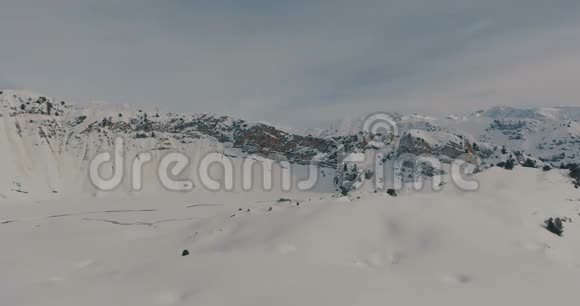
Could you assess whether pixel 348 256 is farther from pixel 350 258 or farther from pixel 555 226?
pixel 555 226

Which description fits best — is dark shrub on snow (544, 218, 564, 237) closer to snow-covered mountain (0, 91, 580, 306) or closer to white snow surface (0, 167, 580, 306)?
snow-covered mountain (0, 91, 580, 306)

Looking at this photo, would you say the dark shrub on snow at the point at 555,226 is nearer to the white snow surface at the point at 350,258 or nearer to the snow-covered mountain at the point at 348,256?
the snow-covered mountain at the point at 348,256

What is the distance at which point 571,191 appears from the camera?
5116cm

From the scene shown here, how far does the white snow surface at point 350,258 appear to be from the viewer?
27.8 metres

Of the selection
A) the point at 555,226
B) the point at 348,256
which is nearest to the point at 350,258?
the point at 348,256

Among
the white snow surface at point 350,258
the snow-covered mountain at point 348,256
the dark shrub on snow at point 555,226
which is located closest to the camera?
the white snow surface at point 350,258

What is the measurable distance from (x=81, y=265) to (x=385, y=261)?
32.6 metres

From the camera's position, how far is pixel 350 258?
35.9m

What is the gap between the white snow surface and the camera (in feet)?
91.0

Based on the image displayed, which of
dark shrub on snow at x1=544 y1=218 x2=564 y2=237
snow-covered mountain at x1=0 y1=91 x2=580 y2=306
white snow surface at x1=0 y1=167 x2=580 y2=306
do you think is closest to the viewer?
white snow surface at x1=0 y1=167 x2=580 y2=306

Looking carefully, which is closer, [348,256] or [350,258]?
[350,258]

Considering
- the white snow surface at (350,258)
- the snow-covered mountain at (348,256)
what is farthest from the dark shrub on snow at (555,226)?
the white snow surface at (350,258)

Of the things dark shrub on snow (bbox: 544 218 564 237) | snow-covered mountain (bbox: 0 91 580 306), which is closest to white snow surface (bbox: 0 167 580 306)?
snow-covered mountain (bbox: 0 91 580 306)

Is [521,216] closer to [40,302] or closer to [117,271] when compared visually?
[117,271]
